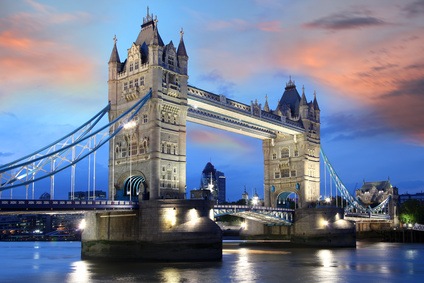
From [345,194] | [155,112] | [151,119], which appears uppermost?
[155,112]

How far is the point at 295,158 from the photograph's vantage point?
81062 millimetres

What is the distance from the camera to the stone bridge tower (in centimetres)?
8044

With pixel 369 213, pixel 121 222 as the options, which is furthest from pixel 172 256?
pixel 369 213

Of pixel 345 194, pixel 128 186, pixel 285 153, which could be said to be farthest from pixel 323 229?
pixel 128 186

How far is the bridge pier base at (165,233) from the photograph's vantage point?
48.7 metres

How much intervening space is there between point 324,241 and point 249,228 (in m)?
18.4

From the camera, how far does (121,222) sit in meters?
52.2

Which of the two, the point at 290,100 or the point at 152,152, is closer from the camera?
the point at 152,152

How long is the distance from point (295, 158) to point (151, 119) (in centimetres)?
3220

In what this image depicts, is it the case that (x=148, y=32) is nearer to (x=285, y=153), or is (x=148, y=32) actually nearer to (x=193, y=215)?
(x=193, y=215)

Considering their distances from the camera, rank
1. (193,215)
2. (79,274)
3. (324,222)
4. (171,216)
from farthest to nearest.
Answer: (324,222) < (193,215) < (171,216) < (79,274)

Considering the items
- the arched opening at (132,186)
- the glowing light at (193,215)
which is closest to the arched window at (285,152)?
the arched opening at (132,186)

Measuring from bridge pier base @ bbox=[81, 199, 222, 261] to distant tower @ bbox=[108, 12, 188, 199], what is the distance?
10.8ft

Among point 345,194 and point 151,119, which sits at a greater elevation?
point 151,119
